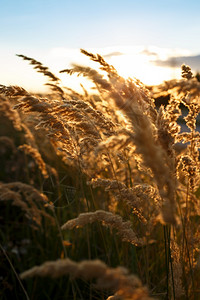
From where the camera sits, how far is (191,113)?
213 centimetres

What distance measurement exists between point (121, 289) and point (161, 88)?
62 cm

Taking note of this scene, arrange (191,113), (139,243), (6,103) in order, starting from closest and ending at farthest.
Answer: (139,243), (191,113), (6,103)

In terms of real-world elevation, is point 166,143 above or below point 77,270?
above

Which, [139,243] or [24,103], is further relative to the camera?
[24,103]

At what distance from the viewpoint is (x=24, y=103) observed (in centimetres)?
199

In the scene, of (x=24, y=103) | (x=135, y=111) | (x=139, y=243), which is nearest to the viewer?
(x=135, y=111)

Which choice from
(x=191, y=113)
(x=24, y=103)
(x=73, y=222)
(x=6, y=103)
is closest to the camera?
(x=73, y=222)

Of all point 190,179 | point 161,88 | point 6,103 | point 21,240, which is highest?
point 6,103

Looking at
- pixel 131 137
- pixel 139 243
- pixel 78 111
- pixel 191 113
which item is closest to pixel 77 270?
pixel 131 137

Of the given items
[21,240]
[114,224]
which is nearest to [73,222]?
[114,224]

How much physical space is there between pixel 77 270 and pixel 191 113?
1550mm

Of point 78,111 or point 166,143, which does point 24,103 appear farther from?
point 166,143

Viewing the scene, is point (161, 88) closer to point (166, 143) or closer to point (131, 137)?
point (131, 137)

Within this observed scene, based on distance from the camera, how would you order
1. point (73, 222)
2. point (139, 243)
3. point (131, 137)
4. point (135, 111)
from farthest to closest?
point (139, 243), point (73, 222), point (135, 111), point (131, 137)
